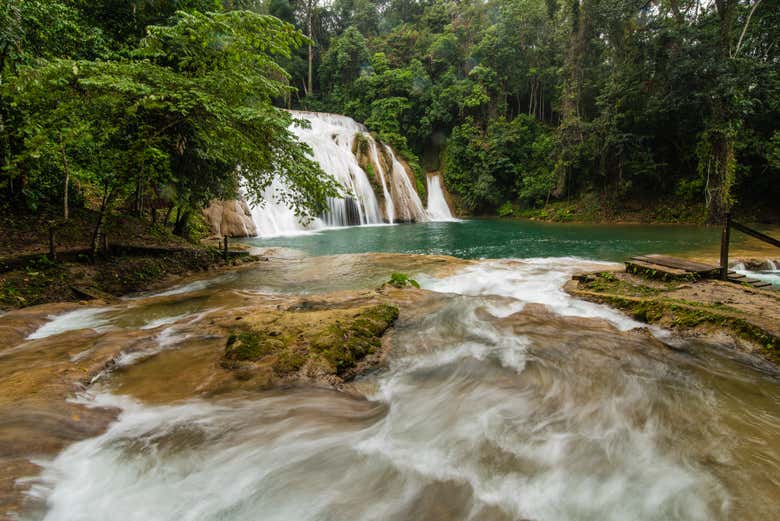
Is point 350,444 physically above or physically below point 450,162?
below

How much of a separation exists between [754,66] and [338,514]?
22209 millimetres

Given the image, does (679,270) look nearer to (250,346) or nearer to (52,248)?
(250,346)

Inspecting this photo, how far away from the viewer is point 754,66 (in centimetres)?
1456

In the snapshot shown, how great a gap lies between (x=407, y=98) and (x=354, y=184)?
13.3 meters

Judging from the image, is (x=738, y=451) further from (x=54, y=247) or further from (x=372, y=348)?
(x=54, y=247)

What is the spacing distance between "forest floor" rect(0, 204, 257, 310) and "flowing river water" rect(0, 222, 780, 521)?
1474mm

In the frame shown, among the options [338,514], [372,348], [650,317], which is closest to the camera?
[338,514]

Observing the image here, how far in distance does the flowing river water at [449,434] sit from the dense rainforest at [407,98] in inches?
118

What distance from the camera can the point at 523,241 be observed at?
15188mm

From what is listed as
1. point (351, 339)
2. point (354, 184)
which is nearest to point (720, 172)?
point (354, 184)

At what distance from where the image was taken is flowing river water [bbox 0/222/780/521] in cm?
214

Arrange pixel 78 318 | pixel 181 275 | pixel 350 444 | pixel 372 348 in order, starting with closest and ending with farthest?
pixel 350 444 → pixel 372 348 → pixel 78 318 → pixel 181 275

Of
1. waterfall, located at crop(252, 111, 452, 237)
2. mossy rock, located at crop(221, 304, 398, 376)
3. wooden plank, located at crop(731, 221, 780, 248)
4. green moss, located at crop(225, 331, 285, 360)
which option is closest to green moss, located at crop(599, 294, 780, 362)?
wooden plank, located at crop(731, 221, 780, 248)

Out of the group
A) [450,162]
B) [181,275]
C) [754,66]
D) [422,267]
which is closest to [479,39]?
[450,162]
